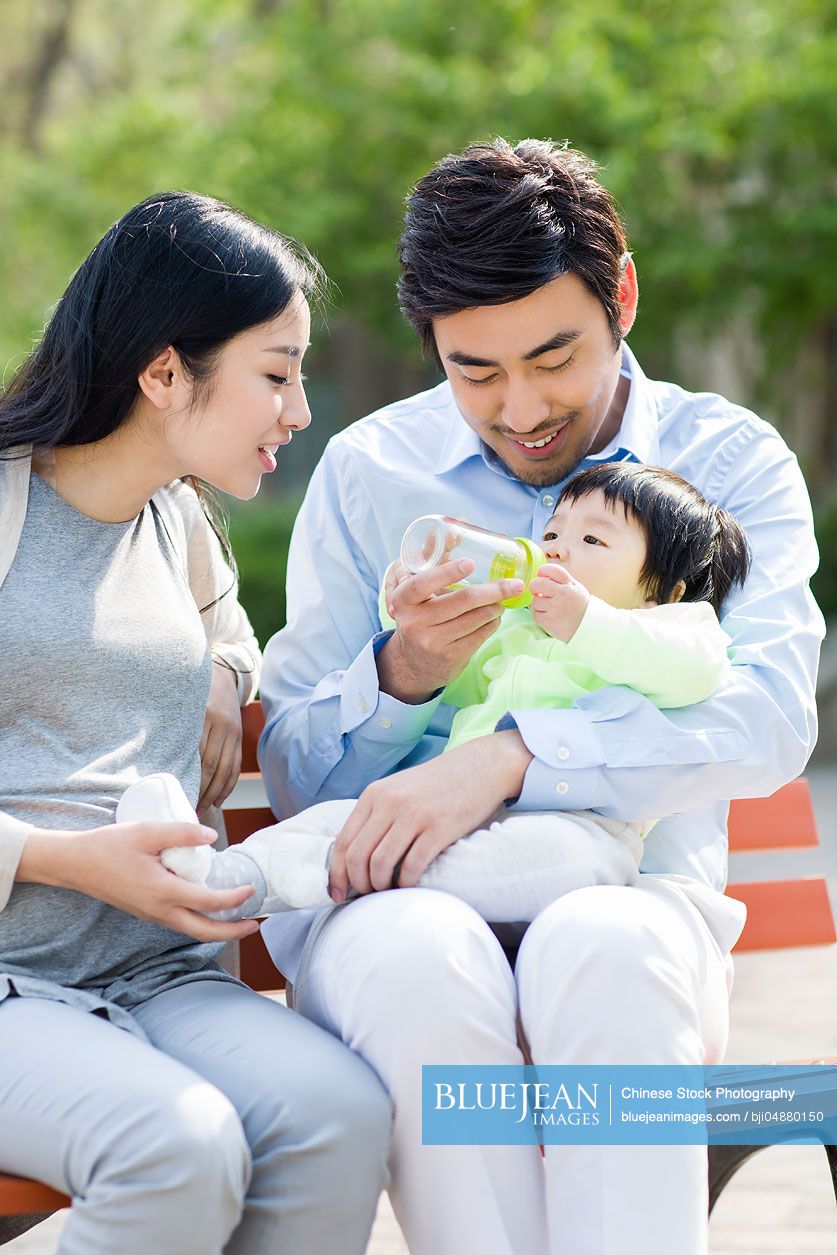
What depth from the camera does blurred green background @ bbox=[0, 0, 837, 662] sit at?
30.7 feet

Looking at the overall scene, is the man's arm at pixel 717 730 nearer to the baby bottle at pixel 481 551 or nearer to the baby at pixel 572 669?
the baby at pixel 572 669

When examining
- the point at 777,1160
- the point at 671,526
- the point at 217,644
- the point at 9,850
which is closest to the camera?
the point at 9,850

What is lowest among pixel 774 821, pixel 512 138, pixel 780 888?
pixel 780 888

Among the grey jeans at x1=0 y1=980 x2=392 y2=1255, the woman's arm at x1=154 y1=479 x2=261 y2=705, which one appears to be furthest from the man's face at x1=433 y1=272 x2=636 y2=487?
the grey jeans at x1=0 y1=980 x2=392 y2=1255

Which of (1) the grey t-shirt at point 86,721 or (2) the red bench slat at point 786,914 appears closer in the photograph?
(1) the grey t-shirt at point 86,721

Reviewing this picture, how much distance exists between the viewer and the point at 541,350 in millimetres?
2566

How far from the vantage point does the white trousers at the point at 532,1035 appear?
193 centimetres

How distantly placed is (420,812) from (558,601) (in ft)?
1.22

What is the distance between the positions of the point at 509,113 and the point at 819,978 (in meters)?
6.27

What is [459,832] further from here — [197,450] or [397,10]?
[397,10]

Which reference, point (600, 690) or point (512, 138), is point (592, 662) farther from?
point (512, 138)

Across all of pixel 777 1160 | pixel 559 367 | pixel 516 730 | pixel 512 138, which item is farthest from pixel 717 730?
pixel 512 138

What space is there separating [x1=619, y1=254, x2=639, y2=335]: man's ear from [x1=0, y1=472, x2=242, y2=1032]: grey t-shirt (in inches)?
38.3

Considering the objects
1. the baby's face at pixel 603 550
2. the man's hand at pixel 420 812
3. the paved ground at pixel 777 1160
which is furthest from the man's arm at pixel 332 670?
the paved ground at pixel 777 1160
